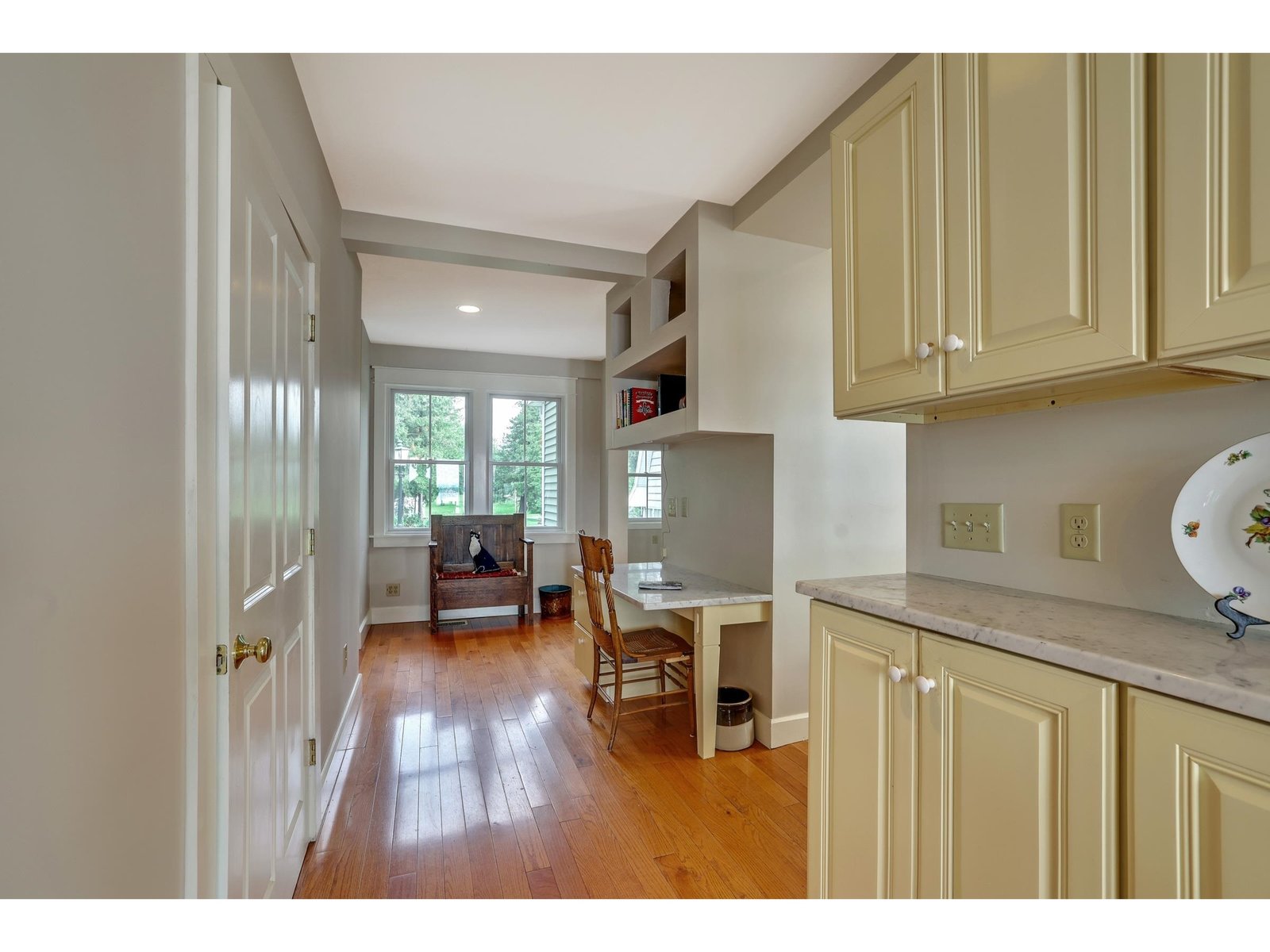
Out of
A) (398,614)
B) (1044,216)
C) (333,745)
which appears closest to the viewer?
(1044,216)

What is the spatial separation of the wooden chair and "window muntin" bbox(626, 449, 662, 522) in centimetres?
271

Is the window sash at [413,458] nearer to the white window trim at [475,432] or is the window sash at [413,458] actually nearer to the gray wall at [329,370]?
the white window trim at [475,432]

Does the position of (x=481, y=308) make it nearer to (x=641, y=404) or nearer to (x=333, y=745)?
(x=641, y=404)

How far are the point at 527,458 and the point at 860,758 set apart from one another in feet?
16.2

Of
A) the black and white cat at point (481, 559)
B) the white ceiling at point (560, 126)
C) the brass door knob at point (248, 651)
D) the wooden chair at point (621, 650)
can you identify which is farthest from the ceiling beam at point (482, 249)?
the black and white cat at point (481, 559)

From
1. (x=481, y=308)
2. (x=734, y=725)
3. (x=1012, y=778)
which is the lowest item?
(x=734, y=725)

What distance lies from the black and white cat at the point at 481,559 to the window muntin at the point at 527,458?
20.6 inches

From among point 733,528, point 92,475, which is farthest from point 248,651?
point 733,528

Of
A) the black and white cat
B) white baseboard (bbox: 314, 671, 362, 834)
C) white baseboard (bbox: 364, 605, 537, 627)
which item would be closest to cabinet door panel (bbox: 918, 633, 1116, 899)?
white baseboard (bbox: 314, 671, 362, 834)

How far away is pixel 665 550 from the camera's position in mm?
3752

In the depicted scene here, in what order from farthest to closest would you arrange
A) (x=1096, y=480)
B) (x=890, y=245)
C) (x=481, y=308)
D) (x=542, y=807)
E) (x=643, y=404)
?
(x=481, y=308)
(x=643, y=404)
(x=542, y=807)
(x=890, y=245)
(x=1096, y=480)

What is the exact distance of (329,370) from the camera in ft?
7.86

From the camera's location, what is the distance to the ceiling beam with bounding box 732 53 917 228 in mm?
1754
